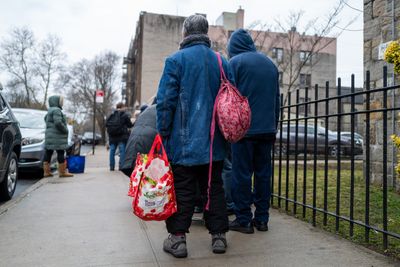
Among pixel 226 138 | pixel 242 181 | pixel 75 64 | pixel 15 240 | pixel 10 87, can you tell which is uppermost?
pixel 75 64

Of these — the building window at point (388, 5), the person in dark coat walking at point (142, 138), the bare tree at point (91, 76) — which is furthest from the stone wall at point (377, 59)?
the bare tree at point (91, 76)

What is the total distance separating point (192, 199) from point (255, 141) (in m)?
1.06

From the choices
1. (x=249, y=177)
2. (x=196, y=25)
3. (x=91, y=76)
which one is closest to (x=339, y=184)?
(x=249, y=177)

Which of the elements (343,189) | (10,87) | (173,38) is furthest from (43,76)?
(343,189)

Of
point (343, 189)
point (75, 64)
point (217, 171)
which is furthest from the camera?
point (75, 64)

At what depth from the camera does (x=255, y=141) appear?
12.7ft

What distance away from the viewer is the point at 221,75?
11.0ft

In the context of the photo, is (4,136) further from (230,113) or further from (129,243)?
(230,113)

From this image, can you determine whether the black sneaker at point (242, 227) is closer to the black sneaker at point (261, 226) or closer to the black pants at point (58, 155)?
the black sneaker at point (261, 226)

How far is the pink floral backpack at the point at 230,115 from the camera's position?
10.2ft

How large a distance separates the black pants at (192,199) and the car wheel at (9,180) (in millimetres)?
3511

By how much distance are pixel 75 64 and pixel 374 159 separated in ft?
159

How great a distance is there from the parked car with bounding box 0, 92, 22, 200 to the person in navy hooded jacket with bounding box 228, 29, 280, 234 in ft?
11.1

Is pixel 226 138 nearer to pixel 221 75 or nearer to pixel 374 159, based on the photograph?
pixel 221 75
